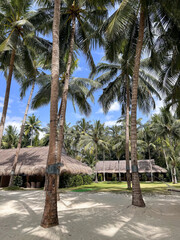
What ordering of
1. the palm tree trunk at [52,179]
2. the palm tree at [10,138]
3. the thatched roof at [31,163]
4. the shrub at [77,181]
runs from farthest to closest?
1. the palm tree at [10,138]
2. the shrub at [77,181]
3. the thatched roof at [31,163]
4. the palm tree trunk at [52,179]

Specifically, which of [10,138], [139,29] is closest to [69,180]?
[139,29]

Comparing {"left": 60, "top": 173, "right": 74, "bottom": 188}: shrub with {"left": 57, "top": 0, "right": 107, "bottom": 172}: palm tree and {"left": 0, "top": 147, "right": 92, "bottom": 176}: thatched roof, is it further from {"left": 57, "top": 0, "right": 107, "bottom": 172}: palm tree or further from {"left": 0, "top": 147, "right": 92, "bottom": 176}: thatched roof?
{"left": 57, "top": 0, "right": 107, "bottom": 172}: palm tree

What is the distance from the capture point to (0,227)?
4.16 metres

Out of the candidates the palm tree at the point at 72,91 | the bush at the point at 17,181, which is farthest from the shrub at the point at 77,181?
the palm tree at the point at 72,91

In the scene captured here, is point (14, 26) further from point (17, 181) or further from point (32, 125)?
point (32, 125)

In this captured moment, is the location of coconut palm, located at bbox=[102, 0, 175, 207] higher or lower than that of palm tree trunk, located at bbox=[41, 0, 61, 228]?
higher

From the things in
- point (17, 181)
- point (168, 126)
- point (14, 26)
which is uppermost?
point (14, 26)

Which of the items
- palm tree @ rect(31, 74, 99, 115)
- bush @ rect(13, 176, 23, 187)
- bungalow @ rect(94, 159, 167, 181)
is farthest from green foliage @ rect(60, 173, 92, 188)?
Result: bungalow @ rect(94, 159, 167, 181)

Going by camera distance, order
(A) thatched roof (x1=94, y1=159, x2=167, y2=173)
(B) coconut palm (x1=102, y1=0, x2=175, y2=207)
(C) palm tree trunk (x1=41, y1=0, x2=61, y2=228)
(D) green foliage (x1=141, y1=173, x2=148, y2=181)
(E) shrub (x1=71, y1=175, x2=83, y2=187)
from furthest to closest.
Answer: (D) green foliage (x1=141, y1=173, x2=148, y2=181) < (A) thatched roof (x1=94, y1=159, x2=167, y2=173) < (E) shrub (x1=71, y1=175, x2=83, y2=187) < (B) coconut palm (x1=102, y1=0, x2=175, y2=207) < (C) palm tree trunk (x1=41, y1=0, x2=61, y2=228)

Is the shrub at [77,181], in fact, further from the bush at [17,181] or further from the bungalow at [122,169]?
the bungalow at [122,169]

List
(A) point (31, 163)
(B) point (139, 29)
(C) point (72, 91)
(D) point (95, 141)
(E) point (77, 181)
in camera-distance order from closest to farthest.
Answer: (B) point (139, 29) < (C) point (72, 91) < (A) point (31, 163) < (E) point (77, 181) < (D) point (95, 141)

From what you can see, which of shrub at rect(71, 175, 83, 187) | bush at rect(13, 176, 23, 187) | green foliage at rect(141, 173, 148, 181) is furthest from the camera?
green foliage at rect(141, 173, 148, 181)

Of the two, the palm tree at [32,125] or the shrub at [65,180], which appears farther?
the palm tree at [32,125]

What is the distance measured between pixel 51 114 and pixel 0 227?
115 inches
